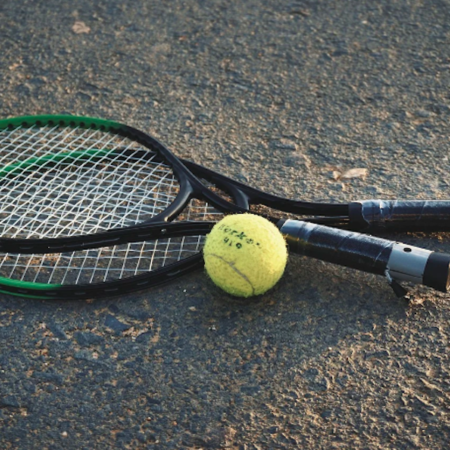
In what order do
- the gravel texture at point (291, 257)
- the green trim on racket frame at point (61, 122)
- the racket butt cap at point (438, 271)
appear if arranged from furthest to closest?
the green trim on racket frame at point (61, 122) < the racket butt cap at point (438, 271) < the gravel texture at point (291, 257)

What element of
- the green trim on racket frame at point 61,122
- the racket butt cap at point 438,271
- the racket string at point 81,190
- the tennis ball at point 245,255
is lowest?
the racket string at point 81,190

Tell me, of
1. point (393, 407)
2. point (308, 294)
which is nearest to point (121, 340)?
point (308, 294)

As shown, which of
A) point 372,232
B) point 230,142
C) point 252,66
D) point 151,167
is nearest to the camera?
point 372,232

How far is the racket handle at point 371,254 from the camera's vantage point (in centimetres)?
229

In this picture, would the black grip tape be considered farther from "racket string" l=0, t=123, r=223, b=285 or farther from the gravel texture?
"racket string" l=0, t=123, r=223, b=285

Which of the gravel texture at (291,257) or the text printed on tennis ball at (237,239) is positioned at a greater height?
the text printed on tennis ball at (237,239)

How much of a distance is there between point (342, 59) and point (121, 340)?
7.58ft

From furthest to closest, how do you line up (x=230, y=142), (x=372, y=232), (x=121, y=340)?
(x=230, y=142), (x=372, y=232), (x=121, y=340)

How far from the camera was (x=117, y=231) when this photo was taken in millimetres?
2521

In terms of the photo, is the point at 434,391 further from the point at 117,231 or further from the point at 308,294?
the point at 117,231

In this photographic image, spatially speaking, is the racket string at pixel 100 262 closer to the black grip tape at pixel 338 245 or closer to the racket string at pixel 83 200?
the racket string at pixel 83 200

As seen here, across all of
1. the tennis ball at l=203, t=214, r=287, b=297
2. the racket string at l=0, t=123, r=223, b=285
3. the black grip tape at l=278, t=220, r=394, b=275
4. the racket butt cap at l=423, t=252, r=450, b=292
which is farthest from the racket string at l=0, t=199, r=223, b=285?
the racket butt cap at l=423, t=252, r=450, b=292

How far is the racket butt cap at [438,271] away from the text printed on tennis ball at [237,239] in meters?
0.54

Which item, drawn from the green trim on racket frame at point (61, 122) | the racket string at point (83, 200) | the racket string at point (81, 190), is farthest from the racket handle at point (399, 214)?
the green trim on racket frame at point (61, 122)
